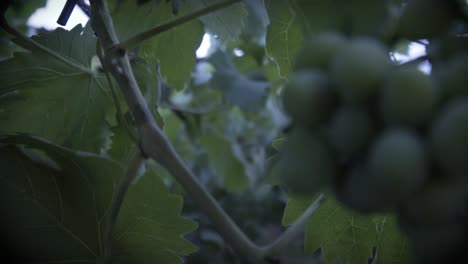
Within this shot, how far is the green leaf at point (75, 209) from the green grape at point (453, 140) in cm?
52

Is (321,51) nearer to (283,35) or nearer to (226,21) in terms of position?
(283,35)

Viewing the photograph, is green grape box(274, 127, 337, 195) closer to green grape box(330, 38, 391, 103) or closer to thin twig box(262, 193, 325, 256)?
green grape box(330, 38, 391, 103)

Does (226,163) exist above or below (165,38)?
below

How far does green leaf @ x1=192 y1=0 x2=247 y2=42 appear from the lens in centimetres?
114

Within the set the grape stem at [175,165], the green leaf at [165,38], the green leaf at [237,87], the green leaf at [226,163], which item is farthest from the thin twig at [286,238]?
the green leaf at [226,163]

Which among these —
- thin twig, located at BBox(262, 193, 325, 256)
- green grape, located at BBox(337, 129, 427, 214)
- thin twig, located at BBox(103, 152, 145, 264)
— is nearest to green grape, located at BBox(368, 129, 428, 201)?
green grape, located at BBox(337, 129, 427, 214)

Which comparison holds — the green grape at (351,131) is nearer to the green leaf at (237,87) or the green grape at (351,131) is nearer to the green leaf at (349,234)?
the green leaf at (349,234)

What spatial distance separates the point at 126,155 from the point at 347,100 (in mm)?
656

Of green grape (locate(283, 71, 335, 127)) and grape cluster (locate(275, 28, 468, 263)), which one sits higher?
green grape (locate(283, 71, 335, 127))

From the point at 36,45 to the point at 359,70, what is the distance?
741mm

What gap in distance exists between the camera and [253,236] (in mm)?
2701

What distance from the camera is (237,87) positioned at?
A: 2076mm

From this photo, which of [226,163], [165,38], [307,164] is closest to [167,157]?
[307,164]

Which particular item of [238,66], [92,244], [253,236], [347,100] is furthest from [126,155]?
[253,236]
